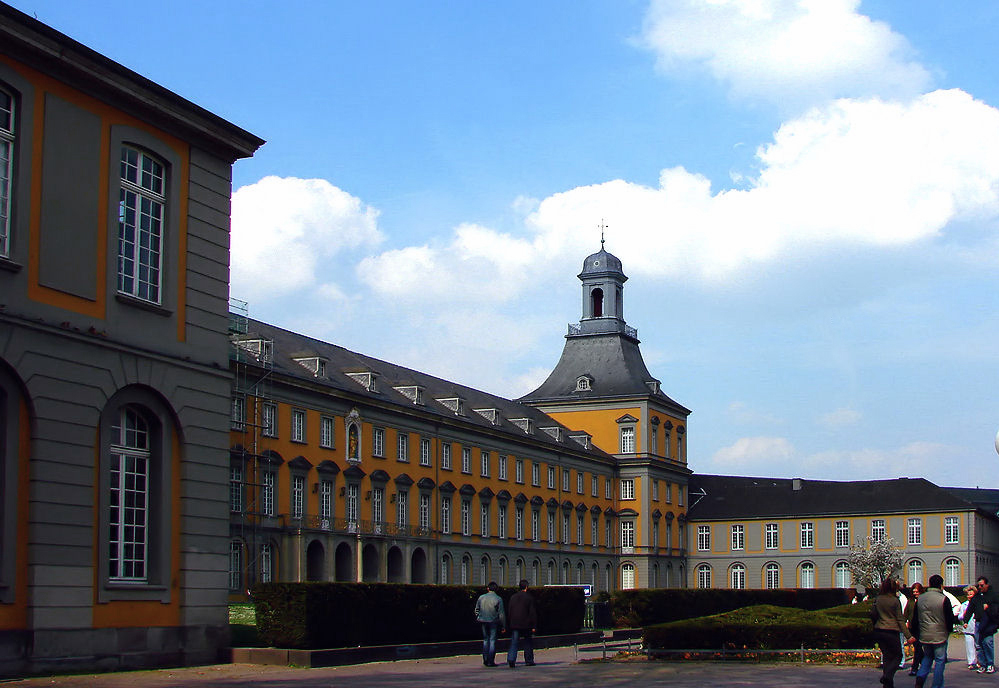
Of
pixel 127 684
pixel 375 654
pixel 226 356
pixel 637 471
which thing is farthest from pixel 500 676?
pixel 637 471

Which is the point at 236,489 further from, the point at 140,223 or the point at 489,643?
the point at 140,223

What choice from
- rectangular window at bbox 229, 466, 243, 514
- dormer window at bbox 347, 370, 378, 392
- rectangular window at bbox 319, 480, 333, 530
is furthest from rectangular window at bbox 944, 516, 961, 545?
rectangular window at bbox 229, 466, 243, 514

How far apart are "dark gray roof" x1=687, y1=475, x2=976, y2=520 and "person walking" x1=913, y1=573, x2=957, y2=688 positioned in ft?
242

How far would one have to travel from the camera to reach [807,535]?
9231 centimetres

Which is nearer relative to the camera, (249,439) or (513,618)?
(513,618)

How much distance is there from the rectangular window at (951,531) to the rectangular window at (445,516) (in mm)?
37156

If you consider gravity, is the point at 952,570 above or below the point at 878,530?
below

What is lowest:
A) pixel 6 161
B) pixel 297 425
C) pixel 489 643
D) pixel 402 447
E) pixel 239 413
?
pixel 489 643

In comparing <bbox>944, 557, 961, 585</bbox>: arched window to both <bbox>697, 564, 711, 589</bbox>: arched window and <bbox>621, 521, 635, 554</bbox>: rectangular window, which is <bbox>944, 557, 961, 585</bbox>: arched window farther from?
<bbox>621, 521, 635, 554</bbox>: rectangular window

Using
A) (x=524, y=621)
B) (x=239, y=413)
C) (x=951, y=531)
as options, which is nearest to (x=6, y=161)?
(x=524, y=621)

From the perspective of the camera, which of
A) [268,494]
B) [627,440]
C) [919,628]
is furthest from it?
[627,440]

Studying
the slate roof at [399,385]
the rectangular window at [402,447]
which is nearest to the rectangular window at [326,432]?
the slate roof at [399,385]

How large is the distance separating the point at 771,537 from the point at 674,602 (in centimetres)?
5404

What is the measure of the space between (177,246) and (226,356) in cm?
216
